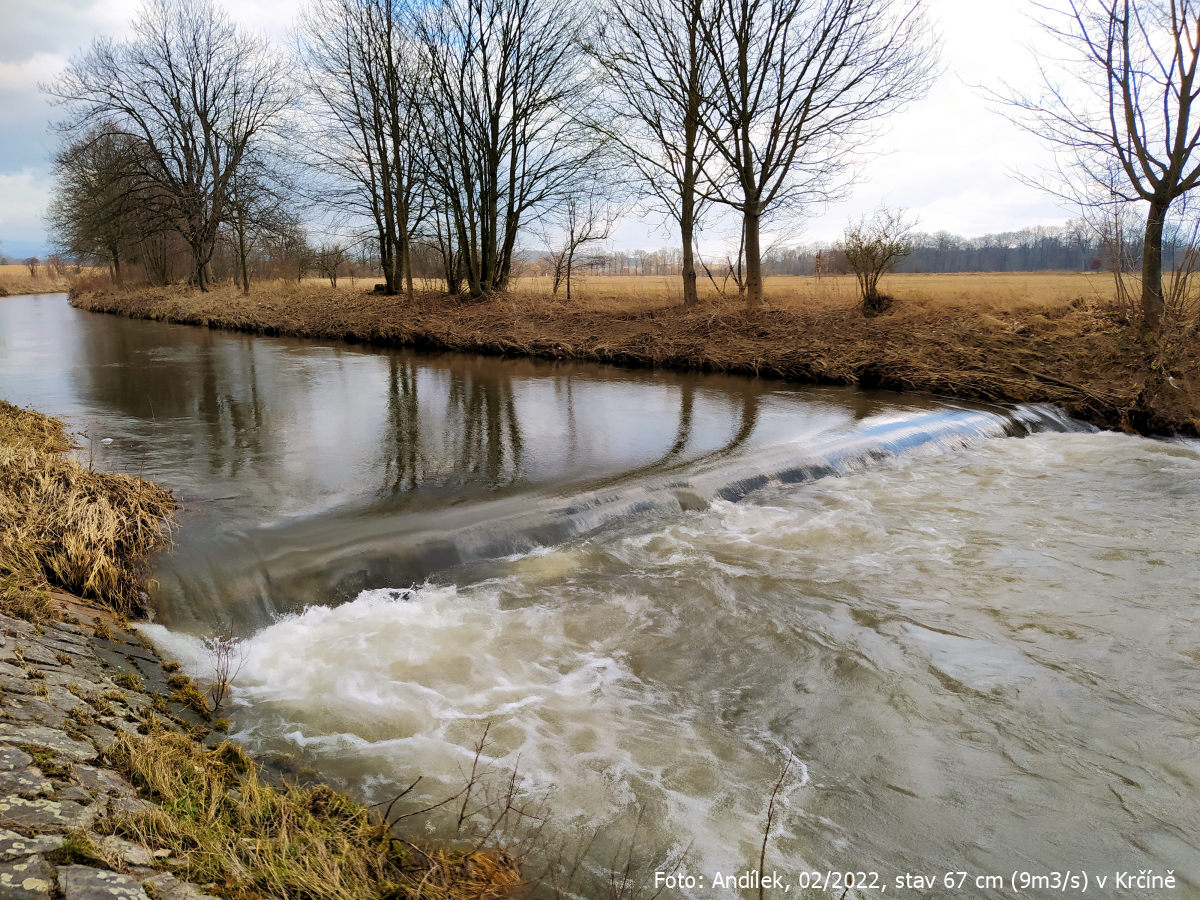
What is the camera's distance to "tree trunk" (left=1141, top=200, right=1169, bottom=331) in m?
12.0

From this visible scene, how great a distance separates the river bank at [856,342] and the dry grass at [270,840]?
12481mm

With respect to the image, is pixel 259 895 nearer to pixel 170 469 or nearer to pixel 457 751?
pixel 457 751

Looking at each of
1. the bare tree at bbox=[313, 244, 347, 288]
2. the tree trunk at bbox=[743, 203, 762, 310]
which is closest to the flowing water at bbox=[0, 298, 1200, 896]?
the tree trunk at bbox=[743, 203, 762, 310]

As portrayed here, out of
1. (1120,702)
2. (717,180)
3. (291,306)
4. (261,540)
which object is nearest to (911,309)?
(717,180)

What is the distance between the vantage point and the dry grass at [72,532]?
14.3ft

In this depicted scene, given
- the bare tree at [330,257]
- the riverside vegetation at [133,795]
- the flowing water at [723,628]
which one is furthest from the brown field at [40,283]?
the riverside vegetation at [133,795]

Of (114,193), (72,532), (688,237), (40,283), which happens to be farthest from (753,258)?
(40,283)

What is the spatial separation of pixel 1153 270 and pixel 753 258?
8611 millimetres

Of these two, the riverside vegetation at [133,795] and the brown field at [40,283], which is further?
the brown field at [40,283]

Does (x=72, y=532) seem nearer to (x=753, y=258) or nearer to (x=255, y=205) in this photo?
(x=753, y=258)

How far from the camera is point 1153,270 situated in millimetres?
12188

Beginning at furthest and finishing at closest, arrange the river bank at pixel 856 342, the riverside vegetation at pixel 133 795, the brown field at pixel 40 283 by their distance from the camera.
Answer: the brown field at pixel 40 283 → the river bank at pixel 856 342 → the riverside vegetation at pixel 133 795

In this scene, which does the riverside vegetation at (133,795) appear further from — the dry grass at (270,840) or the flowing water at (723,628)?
the flowing water at (723,628)

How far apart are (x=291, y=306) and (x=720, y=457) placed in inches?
821
